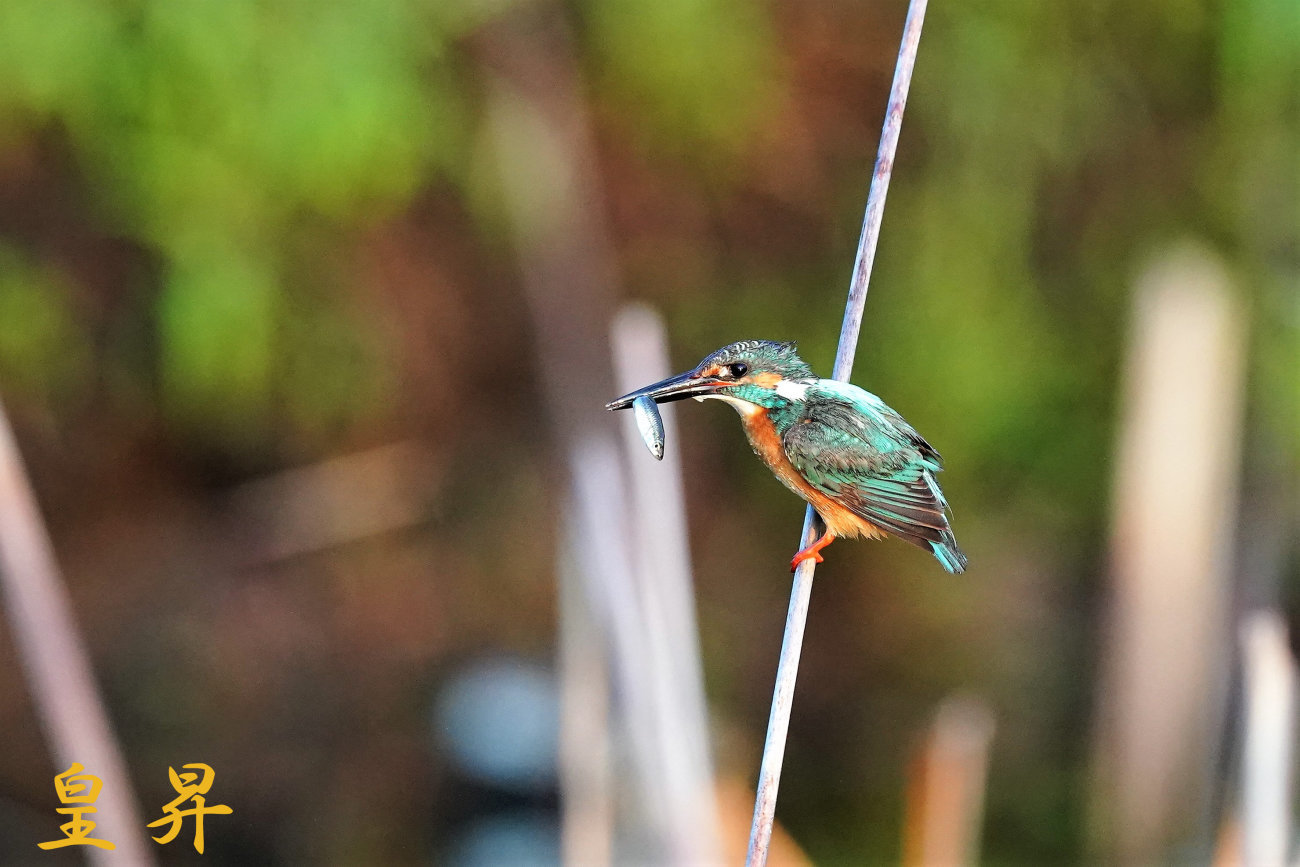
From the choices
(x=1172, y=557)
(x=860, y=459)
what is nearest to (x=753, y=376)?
(x=860, y=459)

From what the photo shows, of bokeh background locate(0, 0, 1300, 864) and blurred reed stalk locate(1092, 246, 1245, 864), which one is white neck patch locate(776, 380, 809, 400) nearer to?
bokeh background locate(0, 0, 1300, 864)

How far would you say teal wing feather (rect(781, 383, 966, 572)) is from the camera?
4.89 feet

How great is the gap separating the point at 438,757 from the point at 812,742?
130 centimetres

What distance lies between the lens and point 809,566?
1.35 meters

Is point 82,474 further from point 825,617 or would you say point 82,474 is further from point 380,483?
point 825,617

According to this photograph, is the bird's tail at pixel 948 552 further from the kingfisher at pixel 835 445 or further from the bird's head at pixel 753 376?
the bird's head at pixel 753 376

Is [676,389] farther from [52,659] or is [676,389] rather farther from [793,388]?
[52,659]

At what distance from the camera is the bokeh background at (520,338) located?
3543 mm

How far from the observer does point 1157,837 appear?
3.73 m

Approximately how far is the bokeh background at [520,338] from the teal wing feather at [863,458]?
2.30 m

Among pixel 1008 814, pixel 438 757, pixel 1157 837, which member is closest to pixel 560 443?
pixel 438 757

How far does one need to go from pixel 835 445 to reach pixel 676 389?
0.23 meters

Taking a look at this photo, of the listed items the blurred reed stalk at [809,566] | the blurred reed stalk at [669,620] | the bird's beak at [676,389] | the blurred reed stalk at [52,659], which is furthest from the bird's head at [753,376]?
the blurred reed stalk at [52,659]

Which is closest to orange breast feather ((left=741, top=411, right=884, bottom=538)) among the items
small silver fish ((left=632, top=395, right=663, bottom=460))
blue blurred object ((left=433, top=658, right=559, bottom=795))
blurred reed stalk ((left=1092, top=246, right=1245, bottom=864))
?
small silver fish ((left=632, top=395, right=663, bottom=460))
